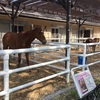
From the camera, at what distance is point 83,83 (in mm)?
2857

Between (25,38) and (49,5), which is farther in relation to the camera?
(49,5)

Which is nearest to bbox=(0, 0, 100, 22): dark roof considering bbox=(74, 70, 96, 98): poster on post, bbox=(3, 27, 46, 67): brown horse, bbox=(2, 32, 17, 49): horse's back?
bbox=(3, 27, 46, 67): brown horse

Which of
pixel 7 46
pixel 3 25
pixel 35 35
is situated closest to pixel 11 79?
pixel 35 35

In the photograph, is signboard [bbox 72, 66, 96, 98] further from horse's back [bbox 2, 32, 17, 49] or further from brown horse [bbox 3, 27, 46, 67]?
horse's back [bbox 2, 32, 17, 49]

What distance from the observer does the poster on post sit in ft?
8.88

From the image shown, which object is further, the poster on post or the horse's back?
the horse's back

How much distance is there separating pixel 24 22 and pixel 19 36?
6.67m

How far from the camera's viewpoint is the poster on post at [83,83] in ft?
8.88

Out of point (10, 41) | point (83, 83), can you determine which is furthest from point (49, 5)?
point (83, 83)

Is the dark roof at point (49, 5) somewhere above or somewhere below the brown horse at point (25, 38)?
above

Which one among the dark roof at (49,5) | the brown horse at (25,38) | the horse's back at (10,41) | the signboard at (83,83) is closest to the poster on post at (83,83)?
the signboard at (83,83)

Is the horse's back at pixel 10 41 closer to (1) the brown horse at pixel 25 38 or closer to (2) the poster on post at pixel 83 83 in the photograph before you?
(1) the brown horse at pixel 25 38

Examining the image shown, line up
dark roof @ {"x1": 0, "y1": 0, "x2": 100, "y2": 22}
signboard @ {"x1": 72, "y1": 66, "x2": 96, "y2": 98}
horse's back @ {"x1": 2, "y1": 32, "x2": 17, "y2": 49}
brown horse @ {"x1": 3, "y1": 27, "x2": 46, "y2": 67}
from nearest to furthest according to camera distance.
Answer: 1. signboard @ {"x1": 72, "y1": 66, "x2": 96, "y2": 98}
2. brown horse @ {"x1": 3, "y1": 27, "x2": 46, "y2": 67}
3. horse's back @ {"x1": 2, "y1": 32, "x2": 17, "y2": 49}
4. dark roof @ {"x1": 0, "y1": 0, "x2": 100, "y2": 22}

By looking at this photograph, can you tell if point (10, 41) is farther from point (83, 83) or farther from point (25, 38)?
point (83, 83)
